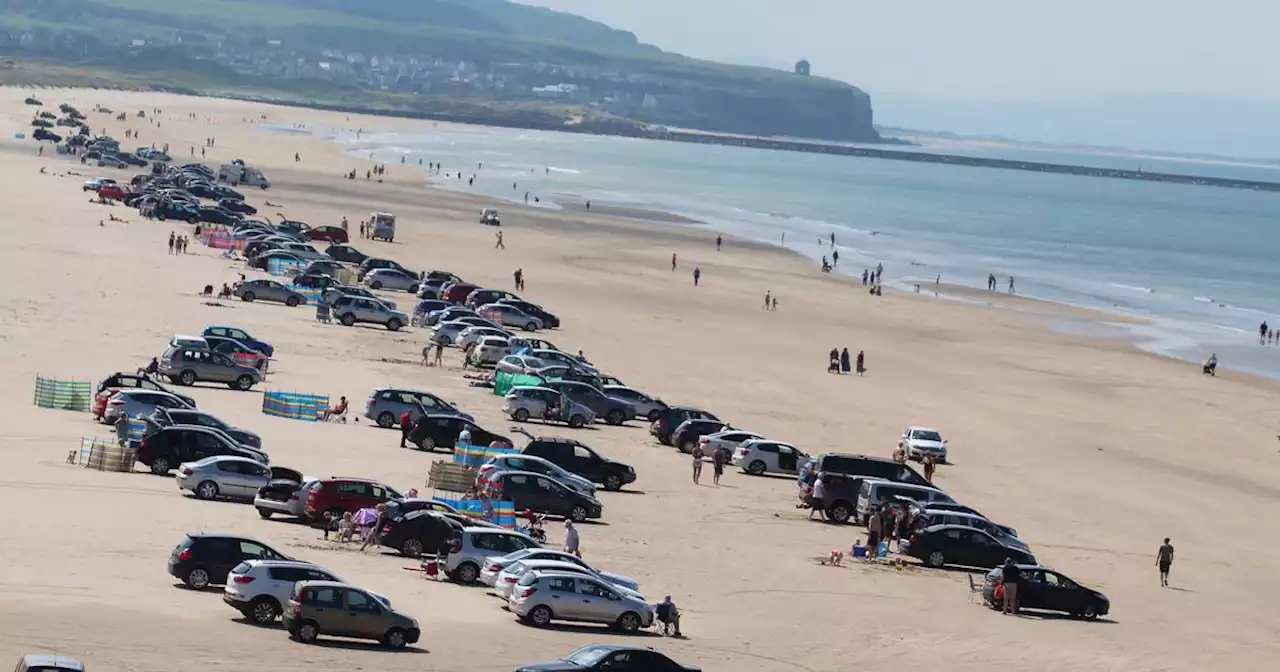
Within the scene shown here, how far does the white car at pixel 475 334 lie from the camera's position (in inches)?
2382

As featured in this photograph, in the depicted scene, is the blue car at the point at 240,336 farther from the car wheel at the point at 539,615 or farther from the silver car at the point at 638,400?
the car wheel at the point at 539,615

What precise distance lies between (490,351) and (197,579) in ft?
102

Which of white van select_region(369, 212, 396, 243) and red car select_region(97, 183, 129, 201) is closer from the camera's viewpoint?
white van select_region(369, 212, 396, 243)

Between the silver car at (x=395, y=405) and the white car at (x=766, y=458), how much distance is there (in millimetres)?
6878

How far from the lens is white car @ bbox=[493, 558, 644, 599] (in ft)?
96.1

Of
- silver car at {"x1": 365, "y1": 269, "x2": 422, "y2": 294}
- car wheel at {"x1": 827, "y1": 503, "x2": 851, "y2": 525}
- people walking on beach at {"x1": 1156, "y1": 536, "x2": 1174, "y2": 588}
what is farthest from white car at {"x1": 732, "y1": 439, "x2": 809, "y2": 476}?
silver car at {"x1": 365, "y1": 269, "x2": 422, "y2": 294}

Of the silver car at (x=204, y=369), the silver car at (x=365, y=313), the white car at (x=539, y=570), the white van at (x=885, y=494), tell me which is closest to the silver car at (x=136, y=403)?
the silver car at (x=204, y=369)

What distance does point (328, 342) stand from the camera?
2341 inches

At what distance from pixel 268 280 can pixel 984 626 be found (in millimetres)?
41498

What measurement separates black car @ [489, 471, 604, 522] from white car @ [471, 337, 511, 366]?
821 inches

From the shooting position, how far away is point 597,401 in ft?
170

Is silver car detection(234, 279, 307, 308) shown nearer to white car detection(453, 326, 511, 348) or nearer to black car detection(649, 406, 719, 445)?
white car detection(453, 326, 511, 348)

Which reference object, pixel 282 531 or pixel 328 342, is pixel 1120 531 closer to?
pixel 282 531

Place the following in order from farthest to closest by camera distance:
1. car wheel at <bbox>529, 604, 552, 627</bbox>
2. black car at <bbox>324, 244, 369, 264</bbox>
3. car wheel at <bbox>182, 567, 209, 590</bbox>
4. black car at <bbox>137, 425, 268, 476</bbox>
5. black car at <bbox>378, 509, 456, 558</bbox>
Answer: black car at <bbox>324, 244, 369, 264</bbox>
black car at <bbox>137, 425, 268, 476</bbox>
black car at <bbox>378, 509, 456, 558</bbox>
car wheel at <bbox>529, 604, 552, 627</bbox>
car wheel at <bbox>182, 567, 209, 590</bbox>
